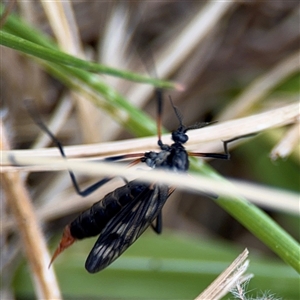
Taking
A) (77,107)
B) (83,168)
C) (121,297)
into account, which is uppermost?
(77,107)

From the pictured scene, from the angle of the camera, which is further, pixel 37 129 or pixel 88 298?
pixel 37 129

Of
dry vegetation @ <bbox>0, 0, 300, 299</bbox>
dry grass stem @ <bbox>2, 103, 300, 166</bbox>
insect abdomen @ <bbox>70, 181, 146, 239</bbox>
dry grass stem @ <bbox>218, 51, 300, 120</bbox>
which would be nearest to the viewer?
dry grass stem @ <bbox>2, 103, 300, 166</bbox>

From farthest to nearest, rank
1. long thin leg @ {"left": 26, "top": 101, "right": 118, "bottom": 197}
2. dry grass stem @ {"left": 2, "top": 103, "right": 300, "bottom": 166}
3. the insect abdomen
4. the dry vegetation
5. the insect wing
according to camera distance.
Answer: the dry vegetation → long thin leg @ {"left": 26, "top": 101, "right": 118, "bottom": 197} → the insect abdomen → dry grass stem @ {"left": 2, "top": 103, "right": 300, "bottom": 166} → the insect wing

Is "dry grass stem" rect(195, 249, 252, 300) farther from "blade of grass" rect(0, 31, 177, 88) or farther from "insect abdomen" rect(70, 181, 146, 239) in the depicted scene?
"blade of grass" rect(0, 31, 177, 88)

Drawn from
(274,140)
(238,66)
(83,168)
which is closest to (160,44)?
(238,66)

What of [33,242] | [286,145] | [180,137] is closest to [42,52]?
[180,137]

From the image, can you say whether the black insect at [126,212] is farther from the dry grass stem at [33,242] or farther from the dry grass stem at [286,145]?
the dry grass stem at [286,145]

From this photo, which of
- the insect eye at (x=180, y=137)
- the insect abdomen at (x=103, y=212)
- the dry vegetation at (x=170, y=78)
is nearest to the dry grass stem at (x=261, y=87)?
the dry vegetation at (x=170, y=78)

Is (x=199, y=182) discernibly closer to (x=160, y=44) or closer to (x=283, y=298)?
(x=283, y=298)

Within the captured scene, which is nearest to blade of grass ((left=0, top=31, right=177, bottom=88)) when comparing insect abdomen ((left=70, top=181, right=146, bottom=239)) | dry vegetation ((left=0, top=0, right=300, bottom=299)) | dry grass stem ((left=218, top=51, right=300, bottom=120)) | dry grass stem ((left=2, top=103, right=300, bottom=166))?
dry grass stem ((left=2, top=103, right=300, bottom=166))
